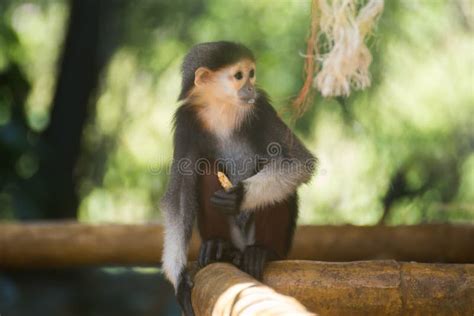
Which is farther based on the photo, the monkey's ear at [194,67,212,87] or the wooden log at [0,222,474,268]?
the wooden log at [0,222,474,268]

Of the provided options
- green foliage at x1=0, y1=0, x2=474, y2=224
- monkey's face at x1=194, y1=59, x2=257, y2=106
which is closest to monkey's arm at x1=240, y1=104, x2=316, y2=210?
monkey's face at x1=194, y1=59, x2=257, y2=106

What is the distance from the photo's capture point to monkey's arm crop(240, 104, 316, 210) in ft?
9.97

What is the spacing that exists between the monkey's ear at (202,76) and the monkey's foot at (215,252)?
62 centimetres

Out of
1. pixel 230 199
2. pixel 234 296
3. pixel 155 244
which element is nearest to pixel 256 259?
pixel 230 199

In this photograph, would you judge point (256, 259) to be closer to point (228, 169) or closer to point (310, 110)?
point (228, 169)

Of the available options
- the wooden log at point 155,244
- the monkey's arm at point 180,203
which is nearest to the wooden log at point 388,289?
the monkey's arm at point 180,203

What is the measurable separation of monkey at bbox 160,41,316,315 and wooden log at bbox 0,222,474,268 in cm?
155

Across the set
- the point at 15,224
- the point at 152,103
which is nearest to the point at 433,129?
the point at 152,103

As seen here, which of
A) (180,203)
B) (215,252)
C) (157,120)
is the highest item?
(180,203)

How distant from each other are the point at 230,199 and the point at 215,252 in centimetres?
29

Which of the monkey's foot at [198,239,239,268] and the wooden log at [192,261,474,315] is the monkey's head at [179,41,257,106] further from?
the wooden log at [192,261,474,315]

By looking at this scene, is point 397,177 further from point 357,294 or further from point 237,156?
point 357,294

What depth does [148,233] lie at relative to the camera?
528cm

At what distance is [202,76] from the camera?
3.17 meters
